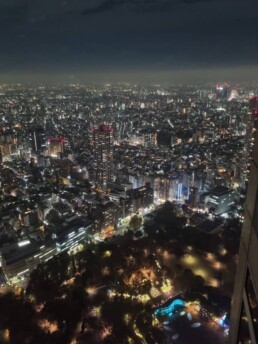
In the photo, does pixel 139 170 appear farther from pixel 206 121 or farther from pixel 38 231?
pixel 206 121

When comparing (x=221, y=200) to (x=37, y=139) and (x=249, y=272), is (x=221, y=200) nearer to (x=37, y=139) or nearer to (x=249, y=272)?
(x=249, y=272)

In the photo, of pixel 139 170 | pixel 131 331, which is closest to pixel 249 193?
pixel 131 331

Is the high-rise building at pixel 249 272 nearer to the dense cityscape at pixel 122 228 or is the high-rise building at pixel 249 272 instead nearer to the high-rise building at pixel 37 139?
the dense cityscape at pixel 122 228

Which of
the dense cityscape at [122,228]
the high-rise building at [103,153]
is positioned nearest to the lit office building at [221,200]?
the dense cityscape at [122,228]

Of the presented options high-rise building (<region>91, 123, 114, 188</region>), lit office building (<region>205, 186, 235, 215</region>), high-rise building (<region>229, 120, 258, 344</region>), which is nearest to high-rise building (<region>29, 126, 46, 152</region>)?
high-rise building (<region>91, 123, 114, 188</region>)

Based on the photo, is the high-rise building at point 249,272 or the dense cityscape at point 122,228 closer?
the high-rise building at point 249,272
